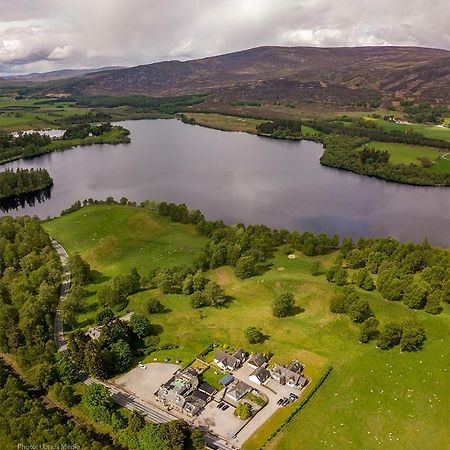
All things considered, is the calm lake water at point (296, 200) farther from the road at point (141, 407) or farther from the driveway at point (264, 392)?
the road at point (141, 407)

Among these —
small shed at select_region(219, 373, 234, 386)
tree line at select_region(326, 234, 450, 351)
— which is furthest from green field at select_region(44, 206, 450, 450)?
small shed at select_region(219, 373, 234, 386)

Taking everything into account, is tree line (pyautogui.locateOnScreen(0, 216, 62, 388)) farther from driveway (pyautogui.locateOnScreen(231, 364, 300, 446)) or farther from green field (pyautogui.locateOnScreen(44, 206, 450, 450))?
driveway (pyautogui.locateOnScreen(231, 364, 300, 446))

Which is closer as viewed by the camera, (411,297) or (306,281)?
(411,297)

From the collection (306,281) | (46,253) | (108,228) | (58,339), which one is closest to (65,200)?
(108,228)

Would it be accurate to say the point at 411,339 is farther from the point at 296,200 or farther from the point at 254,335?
the point at 296,200

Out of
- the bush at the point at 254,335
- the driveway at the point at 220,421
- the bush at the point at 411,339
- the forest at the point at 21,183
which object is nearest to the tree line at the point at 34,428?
the driveway at the point at 220,421

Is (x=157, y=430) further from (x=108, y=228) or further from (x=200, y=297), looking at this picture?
(x=108, y=228)
